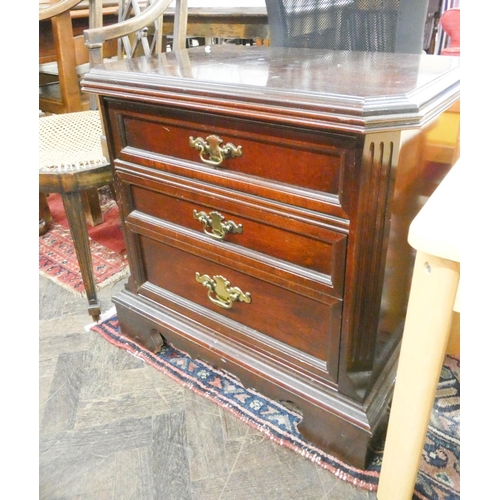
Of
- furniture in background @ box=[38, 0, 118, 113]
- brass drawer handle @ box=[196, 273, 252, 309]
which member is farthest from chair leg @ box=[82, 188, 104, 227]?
brass drawer handle @ box=[196, 273, 252, 309]

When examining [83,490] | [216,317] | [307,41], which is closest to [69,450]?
[83,490]

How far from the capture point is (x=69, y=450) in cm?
90

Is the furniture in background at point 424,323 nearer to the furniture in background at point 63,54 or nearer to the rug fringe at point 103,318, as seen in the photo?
the rug fringe at point 103,318

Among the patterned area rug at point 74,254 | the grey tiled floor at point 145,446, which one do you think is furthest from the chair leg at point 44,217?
the grey tiled floor at point 145,446

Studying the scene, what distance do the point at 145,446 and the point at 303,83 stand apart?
2.47 ft

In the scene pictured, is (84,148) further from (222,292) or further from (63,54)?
(222,292)

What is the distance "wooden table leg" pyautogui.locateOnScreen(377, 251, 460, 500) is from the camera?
1.66 feet

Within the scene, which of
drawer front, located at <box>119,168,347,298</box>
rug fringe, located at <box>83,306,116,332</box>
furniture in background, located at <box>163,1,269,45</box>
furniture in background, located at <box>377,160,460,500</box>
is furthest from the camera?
furniture in background, located at <box>163,1,269,45</box>

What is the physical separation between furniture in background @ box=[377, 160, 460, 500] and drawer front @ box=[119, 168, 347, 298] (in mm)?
170

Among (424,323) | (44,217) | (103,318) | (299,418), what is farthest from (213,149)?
(44,217)

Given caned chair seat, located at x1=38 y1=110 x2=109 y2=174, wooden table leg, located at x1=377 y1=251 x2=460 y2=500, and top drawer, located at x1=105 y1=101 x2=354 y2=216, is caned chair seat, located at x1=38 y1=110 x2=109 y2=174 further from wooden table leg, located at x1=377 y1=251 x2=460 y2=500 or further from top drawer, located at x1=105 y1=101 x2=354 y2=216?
wooden table leg, located at x1=377 y1=251 x2=460 y2=500

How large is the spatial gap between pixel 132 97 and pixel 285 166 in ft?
1.04

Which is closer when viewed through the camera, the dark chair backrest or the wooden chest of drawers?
the wooden chest of drawers
